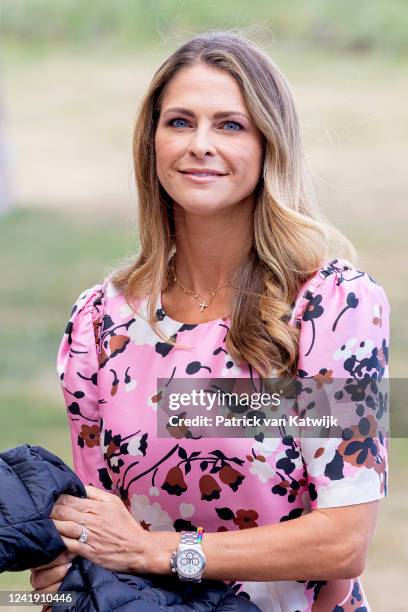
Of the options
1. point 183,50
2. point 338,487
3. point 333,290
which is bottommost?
point 338,487

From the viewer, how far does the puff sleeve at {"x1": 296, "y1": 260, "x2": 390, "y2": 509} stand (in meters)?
2.10

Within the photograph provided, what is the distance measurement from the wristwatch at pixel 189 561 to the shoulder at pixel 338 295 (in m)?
0.45

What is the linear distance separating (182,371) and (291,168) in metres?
0.45

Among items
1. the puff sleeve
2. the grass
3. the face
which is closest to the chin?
the face

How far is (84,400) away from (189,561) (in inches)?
17.4

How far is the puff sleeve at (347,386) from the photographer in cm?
Answer: 210

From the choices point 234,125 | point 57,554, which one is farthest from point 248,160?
point 57,554

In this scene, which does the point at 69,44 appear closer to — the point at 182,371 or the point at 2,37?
the point at 2,37

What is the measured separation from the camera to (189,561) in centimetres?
210

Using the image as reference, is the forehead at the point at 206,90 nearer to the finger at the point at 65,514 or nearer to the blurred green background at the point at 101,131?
the finger at the point at 65,514

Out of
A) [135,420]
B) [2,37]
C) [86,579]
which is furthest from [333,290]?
[2,37]

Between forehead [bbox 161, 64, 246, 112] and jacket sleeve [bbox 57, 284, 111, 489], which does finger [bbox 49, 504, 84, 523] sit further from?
forehead [bbox 161, 64, 246, 112]

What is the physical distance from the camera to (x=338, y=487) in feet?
6.86

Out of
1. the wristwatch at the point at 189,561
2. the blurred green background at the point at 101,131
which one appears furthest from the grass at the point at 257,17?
the wristwatch at the point at 189,561
